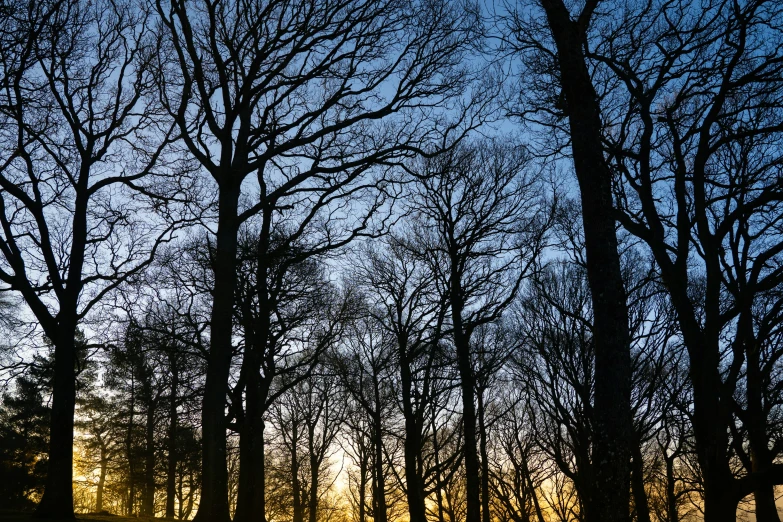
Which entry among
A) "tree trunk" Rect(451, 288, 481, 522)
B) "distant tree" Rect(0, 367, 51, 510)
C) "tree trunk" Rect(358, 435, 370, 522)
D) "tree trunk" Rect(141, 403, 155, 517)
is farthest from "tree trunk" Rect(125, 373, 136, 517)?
"tree trunk" Rect(451, 288, 481, 522)

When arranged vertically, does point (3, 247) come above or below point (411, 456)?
above

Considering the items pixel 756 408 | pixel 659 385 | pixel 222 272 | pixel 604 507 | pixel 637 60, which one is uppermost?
pixel 637 60

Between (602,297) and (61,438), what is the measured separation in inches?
505

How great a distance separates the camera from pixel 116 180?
54.9 feet

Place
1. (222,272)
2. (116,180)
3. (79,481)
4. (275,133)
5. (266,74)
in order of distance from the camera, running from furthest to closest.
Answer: (79,481) → (116,180) → (275,133) → (266,74) → (222,272)

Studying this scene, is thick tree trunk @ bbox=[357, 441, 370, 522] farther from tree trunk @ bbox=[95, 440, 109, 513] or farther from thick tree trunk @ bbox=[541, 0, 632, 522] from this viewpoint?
thick tree trunk @ bbox=[541, 0, 632, 522]

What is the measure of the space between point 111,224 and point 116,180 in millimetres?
1489

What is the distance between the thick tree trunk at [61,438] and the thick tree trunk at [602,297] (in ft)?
38.4

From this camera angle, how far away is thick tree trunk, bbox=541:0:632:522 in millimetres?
6445

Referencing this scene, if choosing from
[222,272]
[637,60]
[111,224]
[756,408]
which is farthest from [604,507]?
[111,224]

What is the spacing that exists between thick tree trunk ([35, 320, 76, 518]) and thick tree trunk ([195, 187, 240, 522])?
14.2ft

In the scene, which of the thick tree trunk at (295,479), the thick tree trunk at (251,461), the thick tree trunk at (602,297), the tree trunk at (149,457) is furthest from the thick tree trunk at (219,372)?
the thick tree trunk at (295,479)

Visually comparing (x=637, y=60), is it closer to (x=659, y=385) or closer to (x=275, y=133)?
(x=275, y=133)

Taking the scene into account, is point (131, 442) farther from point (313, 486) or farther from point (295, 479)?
point (313, 486)
